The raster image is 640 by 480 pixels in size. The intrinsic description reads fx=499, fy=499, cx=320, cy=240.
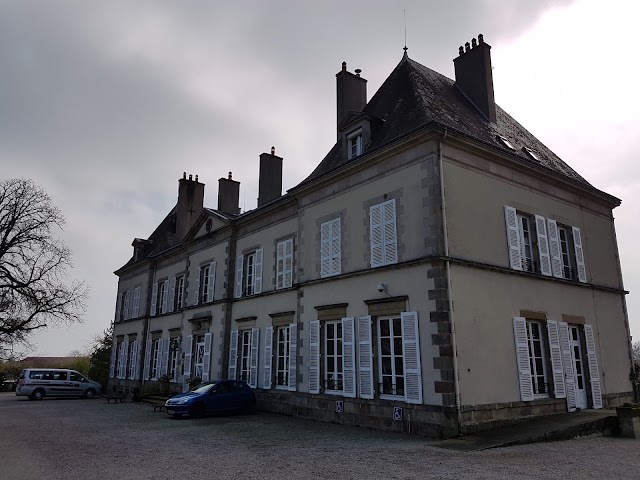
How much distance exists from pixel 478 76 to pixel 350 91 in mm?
4156

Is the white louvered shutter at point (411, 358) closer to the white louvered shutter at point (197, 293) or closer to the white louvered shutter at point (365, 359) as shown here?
the white louvered shutter at point (365, 359)

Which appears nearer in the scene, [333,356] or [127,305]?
[333,356]

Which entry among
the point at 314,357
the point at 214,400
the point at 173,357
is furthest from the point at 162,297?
the point at 314,357

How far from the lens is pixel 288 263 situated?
54.3 ft

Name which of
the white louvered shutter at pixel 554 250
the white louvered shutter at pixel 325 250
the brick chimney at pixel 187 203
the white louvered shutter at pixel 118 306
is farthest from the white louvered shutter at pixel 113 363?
the white louvered shutter at pixel 554 250

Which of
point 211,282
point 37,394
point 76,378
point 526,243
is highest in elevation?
point 211,282

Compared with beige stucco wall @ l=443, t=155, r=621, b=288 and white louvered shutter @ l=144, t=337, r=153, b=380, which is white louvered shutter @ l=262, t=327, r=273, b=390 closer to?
beige stucco wall @ l=443, t=155, r=621, b=288

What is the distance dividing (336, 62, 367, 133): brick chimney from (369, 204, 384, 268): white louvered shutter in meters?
5.21

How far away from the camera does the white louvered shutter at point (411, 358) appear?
35.4 ft

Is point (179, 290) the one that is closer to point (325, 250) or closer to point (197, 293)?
point (197, 293)

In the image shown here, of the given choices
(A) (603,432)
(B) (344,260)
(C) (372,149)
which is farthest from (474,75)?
(A) (603,432)

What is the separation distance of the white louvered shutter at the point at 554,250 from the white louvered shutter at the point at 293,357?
24.7 feet

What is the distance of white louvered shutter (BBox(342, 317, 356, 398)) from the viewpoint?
12555 mm

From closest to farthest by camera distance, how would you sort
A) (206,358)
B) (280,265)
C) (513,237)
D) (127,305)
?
(513,237) < (280,265) < (206,358) < (127,305)
